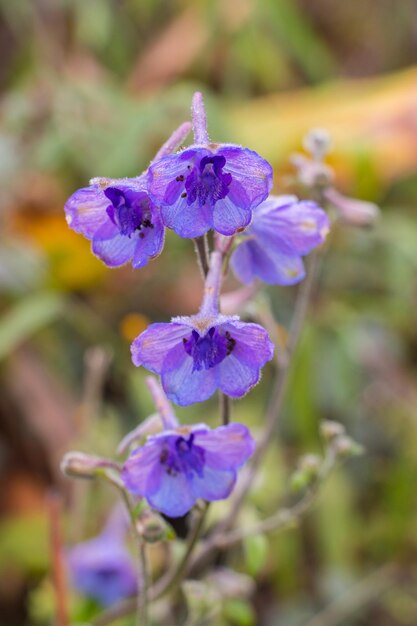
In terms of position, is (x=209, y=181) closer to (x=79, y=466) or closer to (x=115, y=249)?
(x=115, y=249)

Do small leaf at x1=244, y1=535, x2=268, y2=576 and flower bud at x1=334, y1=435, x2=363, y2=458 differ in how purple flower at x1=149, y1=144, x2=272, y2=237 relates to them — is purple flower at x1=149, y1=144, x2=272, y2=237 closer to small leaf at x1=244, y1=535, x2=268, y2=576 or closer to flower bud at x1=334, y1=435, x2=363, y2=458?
flower bud at x1=334, y1=435, x2=363, y2=458

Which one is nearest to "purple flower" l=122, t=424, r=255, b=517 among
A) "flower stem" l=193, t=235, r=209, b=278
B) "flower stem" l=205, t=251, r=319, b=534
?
"flower stem" l=193, t=235, r=209, b=278

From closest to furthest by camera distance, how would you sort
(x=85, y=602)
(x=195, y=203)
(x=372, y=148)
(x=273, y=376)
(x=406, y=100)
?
1. (x=195, y=203)
2. (x=85, y=602)
3. (x=273, y=376)
4. (x=372, y=148)
5. (x=406, y=100)

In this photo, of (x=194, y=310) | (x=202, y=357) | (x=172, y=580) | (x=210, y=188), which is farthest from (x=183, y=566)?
(x=194, y=310)

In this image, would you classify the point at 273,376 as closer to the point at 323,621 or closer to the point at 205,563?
the point at 323,621

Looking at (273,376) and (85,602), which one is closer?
(85,602)

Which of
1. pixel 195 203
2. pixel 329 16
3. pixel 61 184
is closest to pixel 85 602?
pixel 195 203
